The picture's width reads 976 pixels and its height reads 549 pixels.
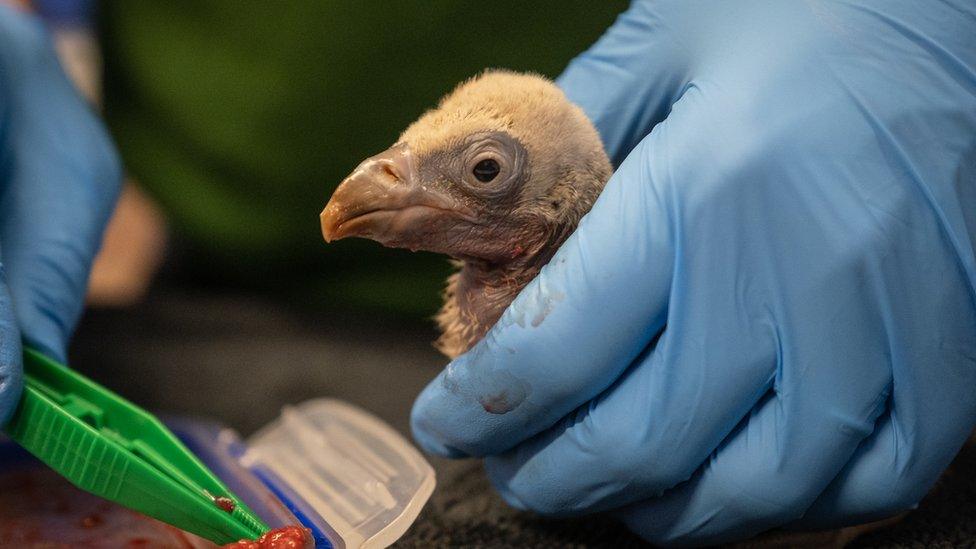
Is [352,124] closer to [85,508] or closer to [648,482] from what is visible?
[85,508]

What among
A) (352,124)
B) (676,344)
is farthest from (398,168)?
(352,124)

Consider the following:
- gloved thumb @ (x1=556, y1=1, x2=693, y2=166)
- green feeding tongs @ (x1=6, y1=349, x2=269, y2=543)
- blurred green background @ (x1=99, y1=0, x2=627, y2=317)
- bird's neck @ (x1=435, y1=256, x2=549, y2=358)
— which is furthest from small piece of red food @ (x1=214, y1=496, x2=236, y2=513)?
blurred green background @ (x1=99, y1=0, x2=627, y2=317)

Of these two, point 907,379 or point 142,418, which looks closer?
point 907,379

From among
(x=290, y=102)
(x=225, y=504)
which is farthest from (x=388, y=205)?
(x=290, y=102)

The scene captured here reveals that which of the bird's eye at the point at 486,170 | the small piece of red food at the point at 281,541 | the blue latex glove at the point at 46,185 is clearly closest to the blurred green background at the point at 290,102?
the blue latex glove at the point at 46,185

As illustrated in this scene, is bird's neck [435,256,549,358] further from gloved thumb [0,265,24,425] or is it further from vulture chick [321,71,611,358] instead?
gloved thumb [0,265,24,425]

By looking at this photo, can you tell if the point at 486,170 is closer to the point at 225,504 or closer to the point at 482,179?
the point at 482,179

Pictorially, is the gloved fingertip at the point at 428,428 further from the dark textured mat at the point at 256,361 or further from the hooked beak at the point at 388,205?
the hooked beak at the point at 388,205
